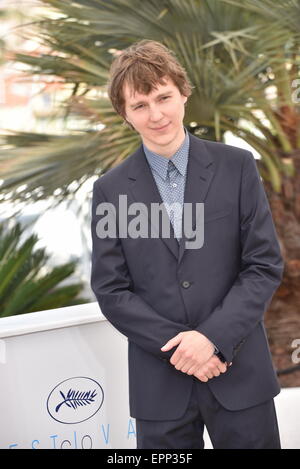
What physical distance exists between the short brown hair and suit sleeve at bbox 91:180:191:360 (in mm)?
286

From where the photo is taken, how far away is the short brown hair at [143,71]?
68.5 inches

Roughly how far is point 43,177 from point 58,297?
39.5 inches

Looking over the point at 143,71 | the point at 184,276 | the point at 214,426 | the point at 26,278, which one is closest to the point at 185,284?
the point at 184,276

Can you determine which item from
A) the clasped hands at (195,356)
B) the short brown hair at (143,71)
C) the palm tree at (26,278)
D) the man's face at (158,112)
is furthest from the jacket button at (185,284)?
the palm tree at (26,278)

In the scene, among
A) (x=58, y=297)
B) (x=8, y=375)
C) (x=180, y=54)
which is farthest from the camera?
(x=58, y=297)

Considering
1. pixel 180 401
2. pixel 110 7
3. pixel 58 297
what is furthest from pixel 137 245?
pixel 58 297

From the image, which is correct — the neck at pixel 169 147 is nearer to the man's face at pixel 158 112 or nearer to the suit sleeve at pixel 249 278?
the man's face at pixel 158 112

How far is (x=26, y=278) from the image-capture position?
4.22 meters

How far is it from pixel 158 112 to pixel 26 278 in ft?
8.70

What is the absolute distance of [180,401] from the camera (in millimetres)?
1801

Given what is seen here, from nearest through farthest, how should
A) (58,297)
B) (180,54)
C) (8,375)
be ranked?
(8,375)
(180,54)
(58,297)

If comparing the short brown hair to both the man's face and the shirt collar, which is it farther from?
the shirt collar

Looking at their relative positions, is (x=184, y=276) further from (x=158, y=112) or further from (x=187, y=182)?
(x=158, y=112)
